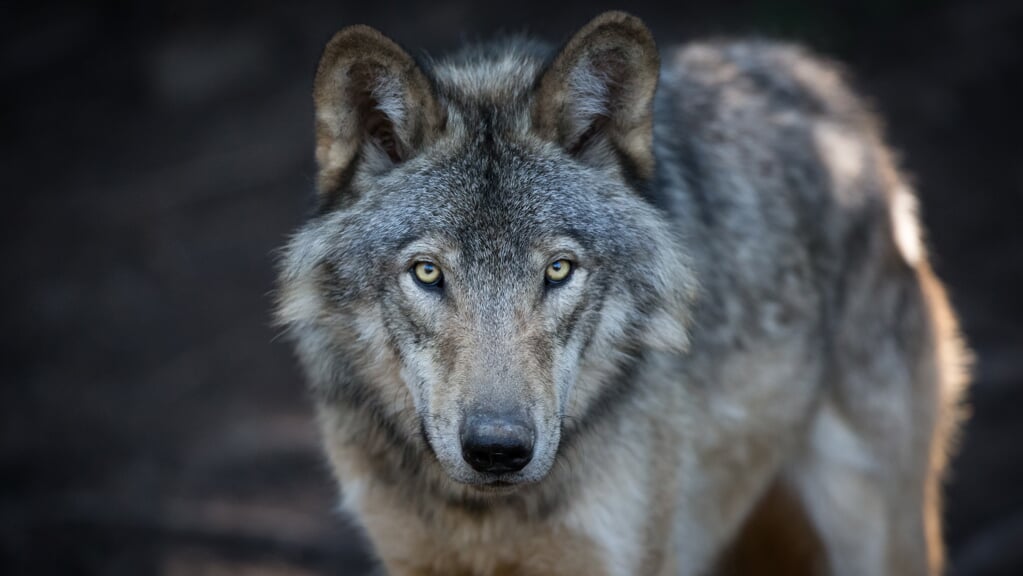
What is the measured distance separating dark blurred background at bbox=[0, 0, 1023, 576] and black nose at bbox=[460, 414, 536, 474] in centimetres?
374

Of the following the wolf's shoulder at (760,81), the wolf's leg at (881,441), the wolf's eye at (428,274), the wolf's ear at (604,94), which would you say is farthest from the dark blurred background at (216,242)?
the wolf's eye at (428,274)

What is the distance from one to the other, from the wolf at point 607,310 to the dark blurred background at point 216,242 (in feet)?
7.10

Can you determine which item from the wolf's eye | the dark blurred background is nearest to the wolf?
the wolf's eye

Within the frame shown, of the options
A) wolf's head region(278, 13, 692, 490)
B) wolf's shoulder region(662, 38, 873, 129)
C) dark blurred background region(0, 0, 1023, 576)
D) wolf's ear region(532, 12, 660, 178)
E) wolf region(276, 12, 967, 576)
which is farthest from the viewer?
dark blurred background region(0, 0, 1023, 576)

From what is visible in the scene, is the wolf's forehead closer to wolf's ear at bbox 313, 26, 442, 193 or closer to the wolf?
the wolf

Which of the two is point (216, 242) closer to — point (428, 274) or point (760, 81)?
point (760, 81)

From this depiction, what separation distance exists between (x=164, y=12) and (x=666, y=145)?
7622mm

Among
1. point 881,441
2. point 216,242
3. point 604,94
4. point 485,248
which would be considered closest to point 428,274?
point 485,248

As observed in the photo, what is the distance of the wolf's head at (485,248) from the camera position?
2.91m

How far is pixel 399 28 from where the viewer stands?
407 inches

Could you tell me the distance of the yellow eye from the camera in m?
3.06

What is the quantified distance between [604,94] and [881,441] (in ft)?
7.42

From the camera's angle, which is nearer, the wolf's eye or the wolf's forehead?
the wolf's eye

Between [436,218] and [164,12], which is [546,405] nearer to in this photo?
[436,218]
